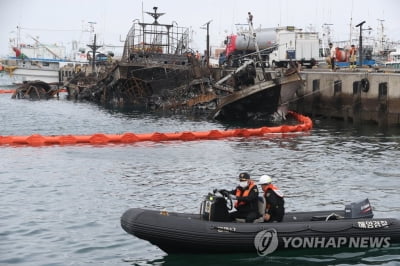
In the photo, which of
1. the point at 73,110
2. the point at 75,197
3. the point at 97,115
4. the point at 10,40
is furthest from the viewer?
the point at 10,40

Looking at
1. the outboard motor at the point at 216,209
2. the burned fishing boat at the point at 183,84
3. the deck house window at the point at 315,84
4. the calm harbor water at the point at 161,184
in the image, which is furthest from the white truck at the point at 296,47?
the outboard motor at the point at 216,209

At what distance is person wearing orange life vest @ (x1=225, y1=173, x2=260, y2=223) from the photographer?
14.3m

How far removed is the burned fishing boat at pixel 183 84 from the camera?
146 feet

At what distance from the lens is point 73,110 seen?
2432 inches

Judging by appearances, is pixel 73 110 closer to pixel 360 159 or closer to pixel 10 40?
pixel 360 159

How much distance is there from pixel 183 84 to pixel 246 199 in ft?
142

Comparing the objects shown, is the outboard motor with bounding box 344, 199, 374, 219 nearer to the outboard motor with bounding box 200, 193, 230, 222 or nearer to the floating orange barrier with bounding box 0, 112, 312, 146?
the outboard motor with bounding box 200, 193, 230, 222

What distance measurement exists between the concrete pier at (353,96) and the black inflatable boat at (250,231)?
25352 mm

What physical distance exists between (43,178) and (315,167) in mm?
11203

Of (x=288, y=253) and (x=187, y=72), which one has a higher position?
(x=187, y=72)

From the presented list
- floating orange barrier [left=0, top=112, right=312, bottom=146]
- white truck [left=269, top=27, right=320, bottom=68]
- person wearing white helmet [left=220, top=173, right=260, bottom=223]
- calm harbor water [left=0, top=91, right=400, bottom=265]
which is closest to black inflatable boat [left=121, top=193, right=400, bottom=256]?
person wearing white helmet [left=220, top=173, right=260, bottom=223]

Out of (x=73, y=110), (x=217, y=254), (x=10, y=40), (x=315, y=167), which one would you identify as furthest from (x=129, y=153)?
(x=10, y=40)

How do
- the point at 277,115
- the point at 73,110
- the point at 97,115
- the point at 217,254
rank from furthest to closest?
the point at 73,110 → the point at 97,115 → the point at 277,115 → the point at 217,254

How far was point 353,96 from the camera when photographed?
4306 centimetres
